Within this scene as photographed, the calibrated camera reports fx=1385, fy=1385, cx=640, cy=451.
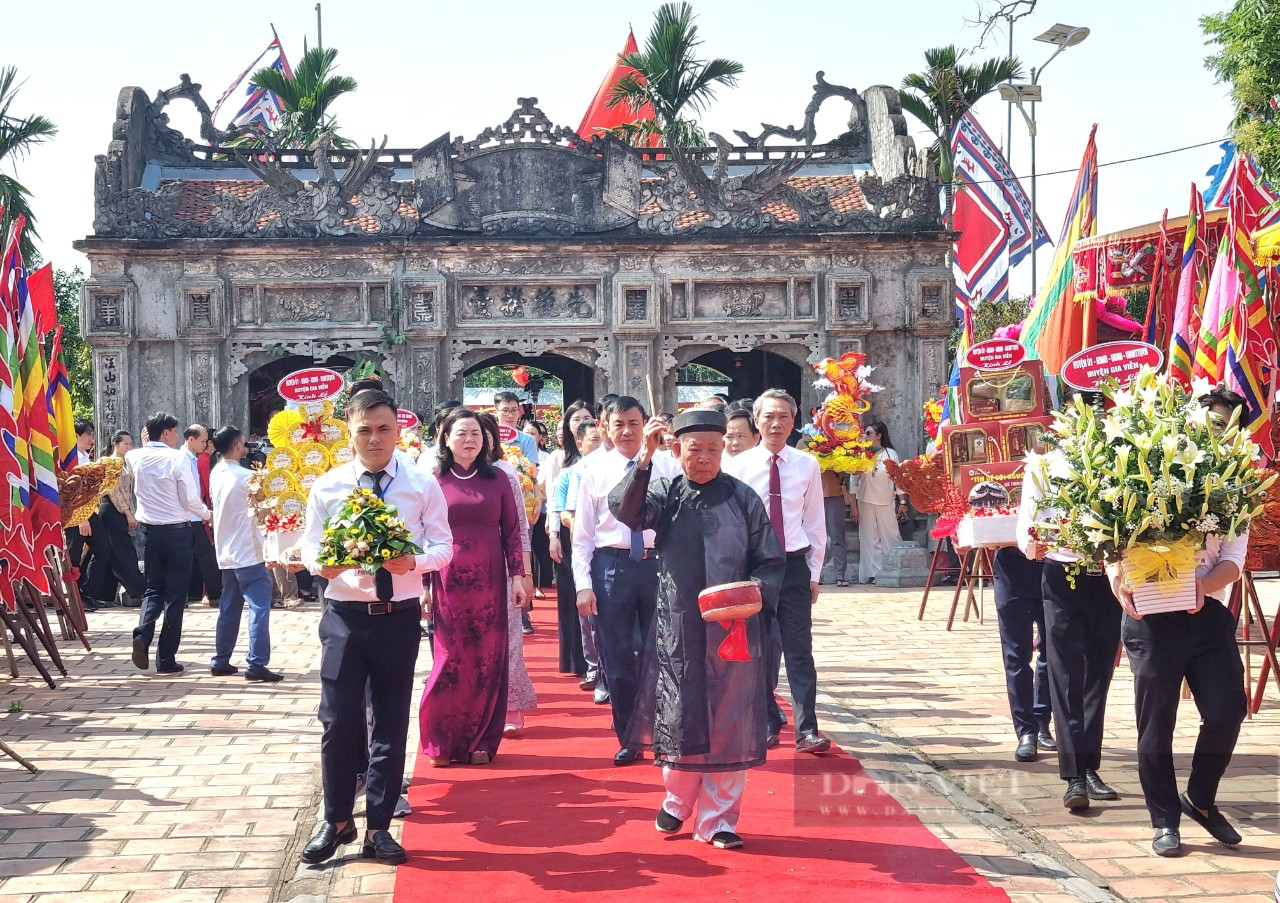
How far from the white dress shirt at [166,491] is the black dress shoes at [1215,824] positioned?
7.79m

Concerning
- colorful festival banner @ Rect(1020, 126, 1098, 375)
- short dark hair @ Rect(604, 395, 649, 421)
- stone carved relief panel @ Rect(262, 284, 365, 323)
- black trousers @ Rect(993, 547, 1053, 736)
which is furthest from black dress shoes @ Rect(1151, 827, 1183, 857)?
stone carved relief panel @ Rect(262, 284, 365, 323)

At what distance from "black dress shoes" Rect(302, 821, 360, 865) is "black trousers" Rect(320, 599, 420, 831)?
39 millimetres

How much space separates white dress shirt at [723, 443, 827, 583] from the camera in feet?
25.3

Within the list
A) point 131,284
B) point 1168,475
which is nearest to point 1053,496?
point 1168,475

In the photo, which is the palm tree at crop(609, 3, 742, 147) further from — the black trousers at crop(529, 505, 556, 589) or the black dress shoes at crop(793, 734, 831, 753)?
the black dress shoes at crop(793, 734, 831, 753)

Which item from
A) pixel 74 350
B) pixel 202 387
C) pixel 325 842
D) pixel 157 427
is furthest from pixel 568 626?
pixel 74 350

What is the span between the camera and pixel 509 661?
26.3 feet

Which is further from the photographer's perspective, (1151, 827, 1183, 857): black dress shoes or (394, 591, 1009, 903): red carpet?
(1151, 827, 1183, 857): black dress shoes

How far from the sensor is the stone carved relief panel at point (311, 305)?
→ 19.0 m

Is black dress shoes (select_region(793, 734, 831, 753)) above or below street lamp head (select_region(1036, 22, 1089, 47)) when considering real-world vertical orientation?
below

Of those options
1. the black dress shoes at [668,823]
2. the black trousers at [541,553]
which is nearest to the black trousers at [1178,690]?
the black dress shoes at [668,823]

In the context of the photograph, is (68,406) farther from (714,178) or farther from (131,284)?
(714,178)

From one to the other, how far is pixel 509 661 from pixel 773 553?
262 cm

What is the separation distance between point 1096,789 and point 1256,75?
1530 cm
